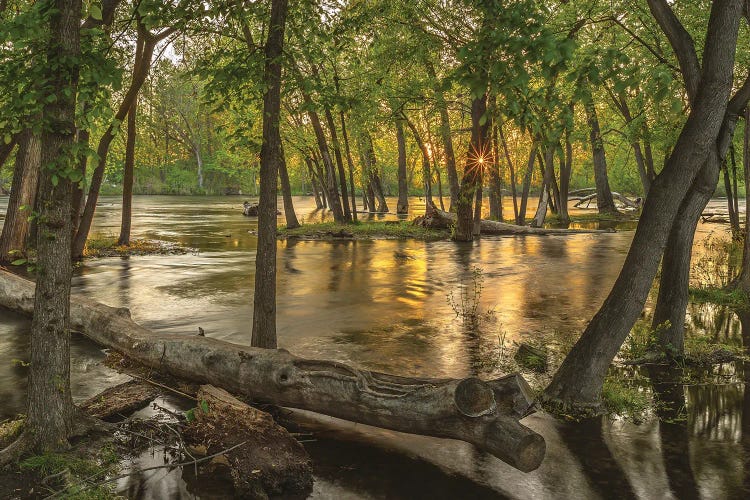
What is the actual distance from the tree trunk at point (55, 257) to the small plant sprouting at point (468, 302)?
28.3 feet

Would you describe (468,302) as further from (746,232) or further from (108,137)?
(108,137)

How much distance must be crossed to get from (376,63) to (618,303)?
2053 centimetres

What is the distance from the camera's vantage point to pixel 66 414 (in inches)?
225

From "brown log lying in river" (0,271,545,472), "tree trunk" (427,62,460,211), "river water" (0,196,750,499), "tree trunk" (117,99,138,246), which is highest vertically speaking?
"tree trunk" (427,62,460,211)

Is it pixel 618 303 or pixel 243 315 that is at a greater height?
pixel 618 303

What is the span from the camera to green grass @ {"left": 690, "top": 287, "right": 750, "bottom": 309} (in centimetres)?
1363

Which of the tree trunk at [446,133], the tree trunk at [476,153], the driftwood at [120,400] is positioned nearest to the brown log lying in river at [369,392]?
the driftwood at [120,400]

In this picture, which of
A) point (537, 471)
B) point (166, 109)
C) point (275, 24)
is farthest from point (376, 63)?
point (166, 109)

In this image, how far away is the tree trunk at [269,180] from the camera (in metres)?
8.09

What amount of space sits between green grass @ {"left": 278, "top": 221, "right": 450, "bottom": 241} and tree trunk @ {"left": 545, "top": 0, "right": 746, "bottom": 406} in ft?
73.1

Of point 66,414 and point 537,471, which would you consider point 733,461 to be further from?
point 66,414

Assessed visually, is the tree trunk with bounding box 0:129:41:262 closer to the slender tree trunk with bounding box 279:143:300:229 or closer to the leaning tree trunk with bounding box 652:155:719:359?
the slender tree trunk with bounding box 279:143:300:229

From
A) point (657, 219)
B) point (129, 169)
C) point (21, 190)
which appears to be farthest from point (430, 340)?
point (129, 169)

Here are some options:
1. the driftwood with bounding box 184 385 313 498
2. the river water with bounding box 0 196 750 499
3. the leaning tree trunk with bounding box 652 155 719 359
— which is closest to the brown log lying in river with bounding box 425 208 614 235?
the river water with bounding box 0 196 750 499
